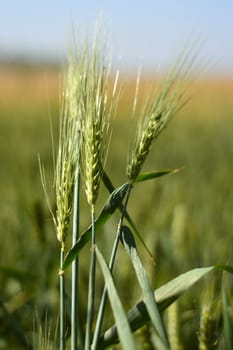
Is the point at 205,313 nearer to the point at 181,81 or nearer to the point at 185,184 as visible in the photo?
the point at 181,81

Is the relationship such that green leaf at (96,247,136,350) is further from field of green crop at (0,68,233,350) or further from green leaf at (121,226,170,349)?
field of green crop at (0,68,233,350)

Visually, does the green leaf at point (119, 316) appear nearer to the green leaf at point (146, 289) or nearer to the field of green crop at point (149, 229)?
the green leaf at point (146, 289)

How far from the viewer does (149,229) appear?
2023 millimetres

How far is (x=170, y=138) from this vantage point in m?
5.32

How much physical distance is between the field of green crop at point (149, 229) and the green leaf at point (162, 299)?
2.0 inches

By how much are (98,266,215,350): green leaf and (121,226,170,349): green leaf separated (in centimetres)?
6

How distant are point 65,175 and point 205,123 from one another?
650 cm

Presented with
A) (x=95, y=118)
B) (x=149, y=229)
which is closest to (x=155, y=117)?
(x=95, y=118)

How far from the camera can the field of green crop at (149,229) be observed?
1.36 meters

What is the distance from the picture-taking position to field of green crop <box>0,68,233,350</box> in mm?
1361

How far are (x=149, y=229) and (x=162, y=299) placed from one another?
114 cm

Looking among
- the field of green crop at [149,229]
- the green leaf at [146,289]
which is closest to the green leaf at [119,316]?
the green leaf at [146,289]

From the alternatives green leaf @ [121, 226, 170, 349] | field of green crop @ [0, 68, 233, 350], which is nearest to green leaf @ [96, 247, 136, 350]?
green leaf @ [121, 226, 170, 349]

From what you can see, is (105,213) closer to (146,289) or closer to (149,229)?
(146,289)
